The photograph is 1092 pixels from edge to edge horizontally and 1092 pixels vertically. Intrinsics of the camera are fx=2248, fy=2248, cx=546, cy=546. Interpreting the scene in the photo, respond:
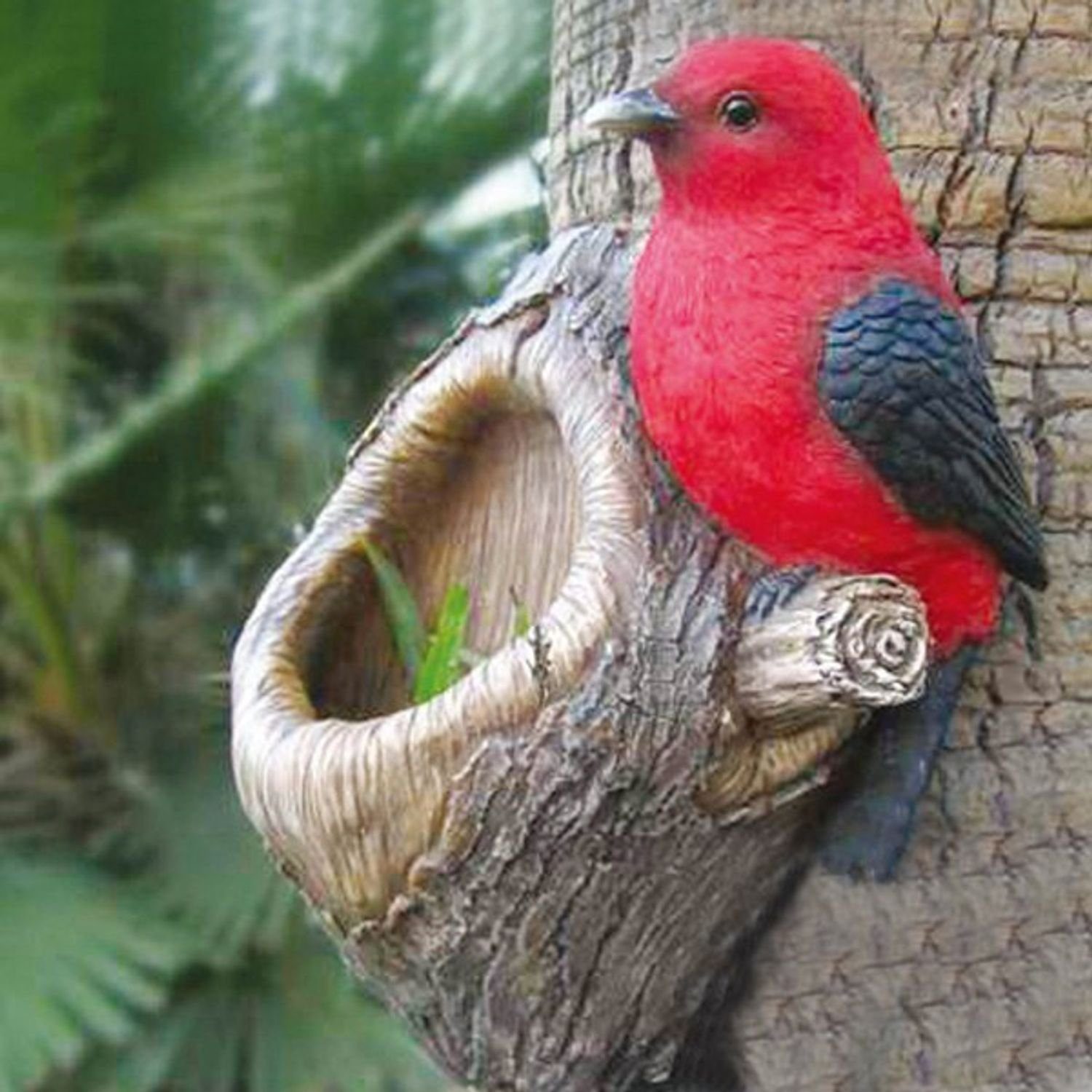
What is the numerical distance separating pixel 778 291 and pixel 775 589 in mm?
117

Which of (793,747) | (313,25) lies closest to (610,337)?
(793,747)

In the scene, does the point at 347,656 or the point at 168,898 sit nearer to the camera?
the point at 347,656

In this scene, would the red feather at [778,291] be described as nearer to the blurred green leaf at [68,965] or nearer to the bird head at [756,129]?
the bird head at [756,129]

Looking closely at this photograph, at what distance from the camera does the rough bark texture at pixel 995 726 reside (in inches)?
38.0

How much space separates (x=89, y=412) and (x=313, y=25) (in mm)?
563

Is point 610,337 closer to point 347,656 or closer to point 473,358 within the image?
point 473,358

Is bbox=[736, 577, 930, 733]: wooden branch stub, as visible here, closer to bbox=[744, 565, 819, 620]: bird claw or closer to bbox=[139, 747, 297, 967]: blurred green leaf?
bbox=[744, 565, 819, 620]: bird claw

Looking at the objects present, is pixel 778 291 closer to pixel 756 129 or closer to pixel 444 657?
pixel 756 129

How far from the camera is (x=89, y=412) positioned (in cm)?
276

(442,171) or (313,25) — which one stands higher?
(313,25)

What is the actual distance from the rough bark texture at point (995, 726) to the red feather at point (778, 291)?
0.27 ft

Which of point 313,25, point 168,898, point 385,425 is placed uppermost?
point 385,425

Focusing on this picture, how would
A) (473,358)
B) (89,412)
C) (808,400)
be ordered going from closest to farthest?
(808,400) < (473,358) < (89,412)

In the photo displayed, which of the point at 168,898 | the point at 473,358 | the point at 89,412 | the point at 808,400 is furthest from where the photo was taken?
the point at 89,412
